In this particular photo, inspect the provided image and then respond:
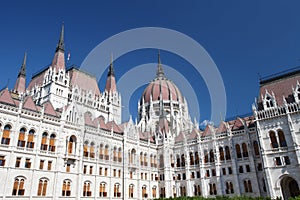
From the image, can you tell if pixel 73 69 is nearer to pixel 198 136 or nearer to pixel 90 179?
pixel 90 179

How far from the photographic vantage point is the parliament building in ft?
111

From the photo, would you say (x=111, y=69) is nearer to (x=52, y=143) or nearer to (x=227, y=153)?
(x=52, y=143)

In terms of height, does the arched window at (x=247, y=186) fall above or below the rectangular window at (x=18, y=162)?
below

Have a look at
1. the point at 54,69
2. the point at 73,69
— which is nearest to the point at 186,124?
the point at 73,69

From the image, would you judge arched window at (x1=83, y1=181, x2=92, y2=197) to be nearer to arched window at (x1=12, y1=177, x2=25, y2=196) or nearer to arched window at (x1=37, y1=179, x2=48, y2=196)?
arched window at (x1=37, y1=179, x2=48, y2=196)

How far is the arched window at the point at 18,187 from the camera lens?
31128 millimetres

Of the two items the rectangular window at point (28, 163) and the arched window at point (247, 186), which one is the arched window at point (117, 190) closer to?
the rectangular window at point (28, 163)

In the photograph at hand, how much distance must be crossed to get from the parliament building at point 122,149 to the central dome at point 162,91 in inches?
766

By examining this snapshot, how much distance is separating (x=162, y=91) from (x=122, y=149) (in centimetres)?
3473

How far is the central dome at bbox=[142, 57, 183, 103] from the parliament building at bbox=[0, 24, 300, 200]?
19.4 metres

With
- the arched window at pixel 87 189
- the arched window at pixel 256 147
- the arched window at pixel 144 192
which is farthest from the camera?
the arched window at pixel 144 192

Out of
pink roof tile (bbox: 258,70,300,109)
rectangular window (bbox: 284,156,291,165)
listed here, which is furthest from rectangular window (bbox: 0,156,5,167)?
pink roof tile (bbox: 258,70,300,109)

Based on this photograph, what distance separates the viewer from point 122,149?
47312 mm

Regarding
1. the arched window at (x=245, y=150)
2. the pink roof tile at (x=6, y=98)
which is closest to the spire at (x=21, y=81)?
the pink roof tile at (x=6, y=98)
